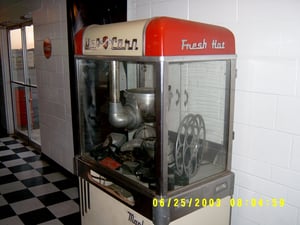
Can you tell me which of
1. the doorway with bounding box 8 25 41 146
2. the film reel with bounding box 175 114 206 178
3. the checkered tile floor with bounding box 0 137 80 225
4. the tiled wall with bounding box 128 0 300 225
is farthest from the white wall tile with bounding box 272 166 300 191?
the doorway with bounding box 8 25 41 146

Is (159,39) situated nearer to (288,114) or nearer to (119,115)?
(119,115)

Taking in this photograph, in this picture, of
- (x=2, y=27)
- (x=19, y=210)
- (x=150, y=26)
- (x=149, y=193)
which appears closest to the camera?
(x=150, y=26)

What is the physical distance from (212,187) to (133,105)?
1.78 ft

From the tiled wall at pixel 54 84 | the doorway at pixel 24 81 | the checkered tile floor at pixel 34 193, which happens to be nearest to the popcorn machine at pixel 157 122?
the checkered tile floor at pixel 34 193

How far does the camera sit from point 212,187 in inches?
54.9

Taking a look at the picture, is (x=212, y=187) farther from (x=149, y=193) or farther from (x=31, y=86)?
(x=31, y=86)

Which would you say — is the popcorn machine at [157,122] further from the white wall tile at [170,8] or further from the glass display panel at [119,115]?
the white wall tile at [170,8]

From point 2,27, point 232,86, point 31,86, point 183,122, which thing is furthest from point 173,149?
point 2,27

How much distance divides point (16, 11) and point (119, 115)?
2.85 meters

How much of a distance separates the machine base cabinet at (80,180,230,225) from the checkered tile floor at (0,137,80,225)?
28.1 inches

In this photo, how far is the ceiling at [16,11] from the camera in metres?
3.35

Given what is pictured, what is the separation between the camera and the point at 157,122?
1.17 meters

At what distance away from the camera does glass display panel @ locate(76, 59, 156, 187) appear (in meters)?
1.47
